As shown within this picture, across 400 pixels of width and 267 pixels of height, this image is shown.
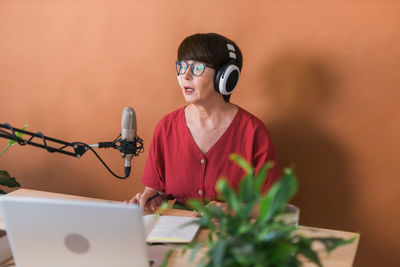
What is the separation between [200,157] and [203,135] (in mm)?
106

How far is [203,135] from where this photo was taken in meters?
1.96

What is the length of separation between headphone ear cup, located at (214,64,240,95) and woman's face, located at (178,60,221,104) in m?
0.03

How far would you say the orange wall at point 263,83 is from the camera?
199cm

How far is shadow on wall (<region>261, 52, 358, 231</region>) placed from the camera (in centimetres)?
207

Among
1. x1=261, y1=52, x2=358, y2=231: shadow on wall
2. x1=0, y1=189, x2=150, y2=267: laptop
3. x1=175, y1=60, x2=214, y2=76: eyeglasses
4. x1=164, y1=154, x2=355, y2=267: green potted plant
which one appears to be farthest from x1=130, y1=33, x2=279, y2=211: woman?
x1=164, y1=154, x2=355, y2=267: green potted plant

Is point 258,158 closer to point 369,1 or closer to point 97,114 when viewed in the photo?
point 369,1

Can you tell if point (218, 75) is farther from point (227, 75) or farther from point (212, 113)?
point (212, 113)

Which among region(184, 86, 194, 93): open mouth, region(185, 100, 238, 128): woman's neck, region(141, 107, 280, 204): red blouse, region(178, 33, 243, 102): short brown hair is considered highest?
region(178, 33, 243, 102): short brown hair

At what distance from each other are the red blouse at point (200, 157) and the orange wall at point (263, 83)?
0.31 m

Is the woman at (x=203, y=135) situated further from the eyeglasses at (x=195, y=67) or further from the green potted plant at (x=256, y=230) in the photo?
the green potted plant at (x=256, y=230)

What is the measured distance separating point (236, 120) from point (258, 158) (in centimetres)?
20

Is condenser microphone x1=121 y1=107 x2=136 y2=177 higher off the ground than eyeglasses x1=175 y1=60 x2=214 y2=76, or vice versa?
eyeglasses x1=175 y1=60 x2=214 y2=76

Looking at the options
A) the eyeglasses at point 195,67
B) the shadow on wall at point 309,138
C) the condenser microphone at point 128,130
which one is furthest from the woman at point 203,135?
the condenser microphone at point 128,130

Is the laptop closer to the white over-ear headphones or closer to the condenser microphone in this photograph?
the condenser microphone
